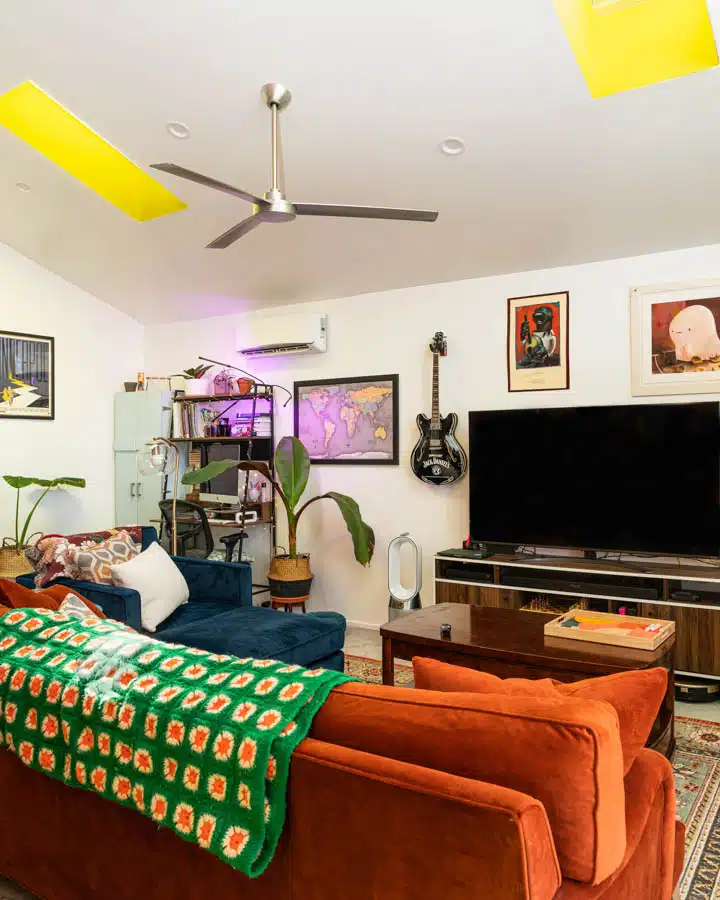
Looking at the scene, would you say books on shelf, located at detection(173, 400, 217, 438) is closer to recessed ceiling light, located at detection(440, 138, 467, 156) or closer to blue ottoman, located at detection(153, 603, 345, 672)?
blue ottoman, located at detection(153, 603, 345, 672)

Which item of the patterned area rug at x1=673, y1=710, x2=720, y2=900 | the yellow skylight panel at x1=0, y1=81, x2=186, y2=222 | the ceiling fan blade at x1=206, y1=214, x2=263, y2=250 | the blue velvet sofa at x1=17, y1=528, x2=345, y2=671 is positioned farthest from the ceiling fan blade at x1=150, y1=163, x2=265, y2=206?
the patterned area rug at x1=673, y1=710, x2=720, y2=900

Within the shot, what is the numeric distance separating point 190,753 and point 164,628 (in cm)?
224

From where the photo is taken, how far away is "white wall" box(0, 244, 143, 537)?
5.23 m

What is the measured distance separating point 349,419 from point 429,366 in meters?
0.73

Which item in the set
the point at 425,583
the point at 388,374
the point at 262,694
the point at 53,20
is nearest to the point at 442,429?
the point at 388,374

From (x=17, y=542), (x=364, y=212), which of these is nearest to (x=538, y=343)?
(x=364, y=212)

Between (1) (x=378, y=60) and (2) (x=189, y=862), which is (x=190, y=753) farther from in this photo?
(1) (x=378, y=60)

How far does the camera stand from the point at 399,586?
14.3 feet

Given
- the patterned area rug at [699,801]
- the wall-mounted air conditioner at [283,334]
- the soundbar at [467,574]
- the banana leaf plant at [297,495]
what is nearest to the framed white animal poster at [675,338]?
the soundbar at [467,574]

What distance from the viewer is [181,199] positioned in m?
4.15

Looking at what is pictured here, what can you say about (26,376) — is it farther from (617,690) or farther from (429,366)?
(617,690)

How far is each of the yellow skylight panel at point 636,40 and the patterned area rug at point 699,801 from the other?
2710 mm

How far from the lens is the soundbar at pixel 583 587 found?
362 cm

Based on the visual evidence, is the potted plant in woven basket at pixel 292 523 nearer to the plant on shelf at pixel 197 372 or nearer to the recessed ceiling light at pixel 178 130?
the plant on shelf at pixel 197 372
